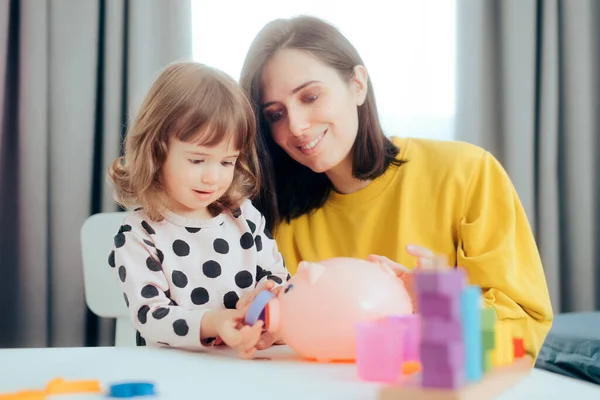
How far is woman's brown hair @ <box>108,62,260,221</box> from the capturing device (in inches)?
43.1

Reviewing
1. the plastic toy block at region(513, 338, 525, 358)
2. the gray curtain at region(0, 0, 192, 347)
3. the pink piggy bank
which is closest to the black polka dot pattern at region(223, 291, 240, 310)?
the pink piggy bank

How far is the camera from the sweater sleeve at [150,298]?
975 mm

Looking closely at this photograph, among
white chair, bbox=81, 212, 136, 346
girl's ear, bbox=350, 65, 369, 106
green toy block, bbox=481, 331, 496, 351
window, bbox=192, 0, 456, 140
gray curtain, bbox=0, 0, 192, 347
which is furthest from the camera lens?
window, bbox=192, 0, 456, 140

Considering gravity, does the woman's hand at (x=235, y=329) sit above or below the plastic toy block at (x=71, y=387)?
above

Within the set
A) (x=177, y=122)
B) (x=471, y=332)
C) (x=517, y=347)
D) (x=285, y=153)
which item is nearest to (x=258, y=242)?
(x=177, y=122)

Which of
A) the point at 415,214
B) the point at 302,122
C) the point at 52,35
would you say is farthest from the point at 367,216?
the point at 52,35

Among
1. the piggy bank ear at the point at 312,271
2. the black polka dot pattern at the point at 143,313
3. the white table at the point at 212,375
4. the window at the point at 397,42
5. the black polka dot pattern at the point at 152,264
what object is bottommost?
the white table at the point at 212,375

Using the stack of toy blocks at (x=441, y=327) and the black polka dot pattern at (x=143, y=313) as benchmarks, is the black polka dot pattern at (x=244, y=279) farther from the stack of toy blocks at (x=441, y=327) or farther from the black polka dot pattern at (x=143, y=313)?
the stack of toy blocks at (x=441, y=327)

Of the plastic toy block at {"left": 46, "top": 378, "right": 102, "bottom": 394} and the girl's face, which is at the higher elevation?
the girl's face

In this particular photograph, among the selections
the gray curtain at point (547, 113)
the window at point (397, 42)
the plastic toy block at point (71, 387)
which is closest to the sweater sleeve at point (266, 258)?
the plastic toy block at point (71, 387)

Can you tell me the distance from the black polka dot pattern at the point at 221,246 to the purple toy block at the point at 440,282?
0.66 meters

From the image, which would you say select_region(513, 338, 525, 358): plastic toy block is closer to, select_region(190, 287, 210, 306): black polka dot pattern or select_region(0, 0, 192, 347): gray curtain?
select_region(190, 287, 210, 306): black polka dot pattern

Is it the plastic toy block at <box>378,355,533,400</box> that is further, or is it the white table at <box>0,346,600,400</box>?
the white table at <box>0,346,600,400</box>

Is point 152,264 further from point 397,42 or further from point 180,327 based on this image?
point 397,42
